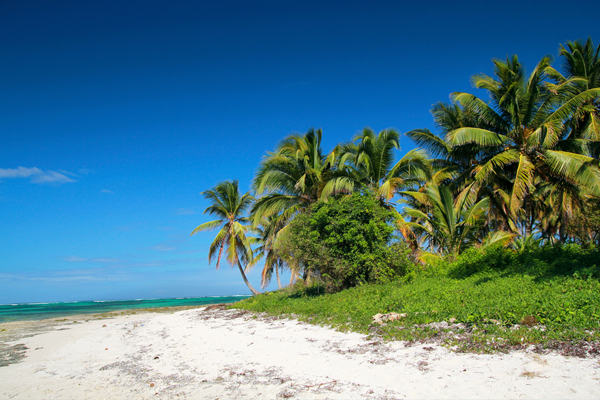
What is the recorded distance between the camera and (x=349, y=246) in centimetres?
1315

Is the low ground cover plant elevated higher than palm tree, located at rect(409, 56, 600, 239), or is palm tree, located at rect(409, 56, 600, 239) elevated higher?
palm tree, located at rect(409, 56, 600, 239)

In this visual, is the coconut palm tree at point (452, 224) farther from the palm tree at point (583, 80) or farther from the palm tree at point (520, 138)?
the palm tree at point (583, 80)

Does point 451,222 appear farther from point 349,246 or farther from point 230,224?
point 230,224

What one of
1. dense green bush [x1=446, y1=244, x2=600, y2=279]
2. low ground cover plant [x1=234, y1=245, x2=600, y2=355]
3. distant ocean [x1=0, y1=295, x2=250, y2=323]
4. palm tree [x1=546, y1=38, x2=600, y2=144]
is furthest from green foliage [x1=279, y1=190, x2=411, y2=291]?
distant ocean [x1=0, y1=295, x2=250, y2=323]

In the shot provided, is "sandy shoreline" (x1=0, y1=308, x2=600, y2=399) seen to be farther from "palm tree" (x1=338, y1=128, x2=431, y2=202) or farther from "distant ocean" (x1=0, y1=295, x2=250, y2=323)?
"distant ocean" (x1=0, y1=295, x2=250, y2=323)

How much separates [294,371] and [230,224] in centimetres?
2107

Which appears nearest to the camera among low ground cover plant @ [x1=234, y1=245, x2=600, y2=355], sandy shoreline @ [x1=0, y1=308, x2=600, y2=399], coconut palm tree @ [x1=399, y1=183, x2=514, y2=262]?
sandy shoreline @ [x1=0, y1=308, x2=600, y2=399]

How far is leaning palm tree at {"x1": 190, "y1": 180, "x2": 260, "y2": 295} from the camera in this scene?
24.5m

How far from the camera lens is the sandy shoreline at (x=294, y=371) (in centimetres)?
367

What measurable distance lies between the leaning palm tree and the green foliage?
37.0ft

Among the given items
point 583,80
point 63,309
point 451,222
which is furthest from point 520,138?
point 63,309

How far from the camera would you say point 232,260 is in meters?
24.1

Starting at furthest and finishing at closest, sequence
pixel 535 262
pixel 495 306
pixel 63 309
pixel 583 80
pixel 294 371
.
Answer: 1. pixel 63 309
2. pixel 583 80
3. pixel 535 262
4. pixel 495 306
5. pixel 294 371

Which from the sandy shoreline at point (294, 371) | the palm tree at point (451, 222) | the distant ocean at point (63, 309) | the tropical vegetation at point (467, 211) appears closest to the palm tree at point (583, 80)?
the tropical vegetation at point (467, 211)
